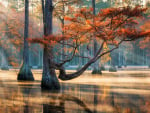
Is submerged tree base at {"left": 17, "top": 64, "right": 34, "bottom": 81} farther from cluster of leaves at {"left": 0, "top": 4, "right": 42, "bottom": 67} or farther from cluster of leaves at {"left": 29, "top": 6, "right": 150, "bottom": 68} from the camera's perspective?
cluster of leaves at {"left": 29, "top": 6, "right": 150, "bottom": 68}

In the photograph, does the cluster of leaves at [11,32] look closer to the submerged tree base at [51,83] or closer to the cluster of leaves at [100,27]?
the submerged tree base at [51,83]

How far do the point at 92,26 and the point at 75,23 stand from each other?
100 cm

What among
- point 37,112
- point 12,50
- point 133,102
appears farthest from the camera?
point 12,50

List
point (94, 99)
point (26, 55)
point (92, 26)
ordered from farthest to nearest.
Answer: point (26, 55) < point (92, 26) < point (94, 99)

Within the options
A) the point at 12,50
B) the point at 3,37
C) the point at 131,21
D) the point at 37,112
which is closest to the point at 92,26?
Answer: the point at 131,21

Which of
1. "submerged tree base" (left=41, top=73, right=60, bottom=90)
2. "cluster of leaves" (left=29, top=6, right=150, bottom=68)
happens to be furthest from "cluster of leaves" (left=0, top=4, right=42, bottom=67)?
"cluster of leaves" (left=29, top=6, right=150, bottom=68)

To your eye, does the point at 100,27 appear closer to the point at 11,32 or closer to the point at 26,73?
the point at 26,73

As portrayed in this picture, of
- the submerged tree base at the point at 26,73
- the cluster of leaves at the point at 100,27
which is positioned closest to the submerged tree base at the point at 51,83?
the cluster of leaves at the point at 100,27

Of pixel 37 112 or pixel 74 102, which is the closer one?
pixel 37 112

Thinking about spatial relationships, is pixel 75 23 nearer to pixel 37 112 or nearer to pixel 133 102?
pixel 133 102

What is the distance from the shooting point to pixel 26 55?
95.4 feet

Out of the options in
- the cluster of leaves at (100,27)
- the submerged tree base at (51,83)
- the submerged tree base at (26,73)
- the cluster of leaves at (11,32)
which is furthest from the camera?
the cluster of leaves at (11,32)

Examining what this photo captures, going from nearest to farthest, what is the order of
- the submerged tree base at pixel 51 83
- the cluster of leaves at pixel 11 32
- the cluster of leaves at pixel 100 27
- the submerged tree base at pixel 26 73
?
the cluster of leaves at pixel 100 27, the submerged tree base at pixel 51 83, the submerged tree base at pixel 26 73, the cluster of leaves at pixel 11 32

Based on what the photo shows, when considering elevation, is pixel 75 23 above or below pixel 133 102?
above
